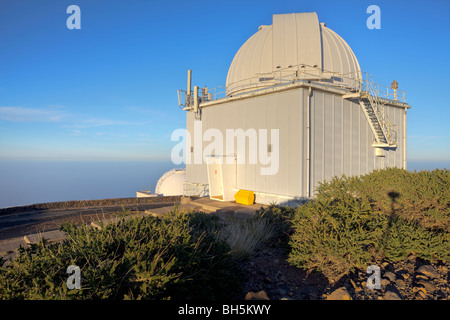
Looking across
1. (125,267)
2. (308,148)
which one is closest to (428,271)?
(125,267)

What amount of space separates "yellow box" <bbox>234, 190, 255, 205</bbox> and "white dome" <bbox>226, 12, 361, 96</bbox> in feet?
16.5

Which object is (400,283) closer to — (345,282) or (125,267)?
(345,282)

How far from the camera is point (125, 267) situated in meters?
3.55

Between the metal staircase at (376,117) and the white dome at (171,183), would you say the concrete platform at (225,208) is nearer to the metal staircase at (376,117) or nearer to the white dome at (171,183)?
the metal staircase at (376,117)

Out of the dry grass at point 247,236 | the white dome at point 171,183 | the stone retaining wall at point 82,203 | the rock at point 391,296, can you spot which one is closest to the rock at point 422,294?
the rock at point 391,296

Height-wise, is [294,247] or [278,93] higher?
[278,93]

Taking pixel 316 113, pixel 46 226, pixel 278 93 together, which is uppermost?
pixel 278 93

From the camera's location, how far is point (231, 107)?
14320 mm

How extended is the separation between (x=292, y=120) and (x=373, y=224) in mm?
6555

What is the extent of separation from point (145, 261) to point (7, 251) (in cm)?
613

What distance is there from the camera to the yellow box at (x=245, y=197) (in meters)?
12.5

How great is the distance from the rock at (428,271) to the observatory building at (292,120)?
5747 mm

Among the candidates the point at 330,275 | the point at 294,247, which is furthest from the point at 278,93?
the point at 330,275
